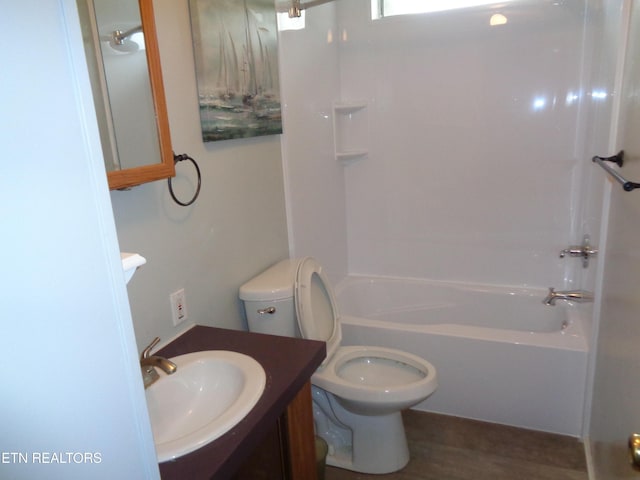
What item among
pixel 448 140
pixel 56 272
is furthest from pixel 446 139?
pixel 56 272

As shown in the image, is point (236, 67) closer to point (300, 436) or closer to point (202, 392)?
point (202, 392)

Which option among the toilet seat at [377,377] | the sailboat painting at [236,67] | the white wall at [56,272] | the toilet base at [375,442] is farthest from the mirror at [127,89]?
the toilet base at [375,442]

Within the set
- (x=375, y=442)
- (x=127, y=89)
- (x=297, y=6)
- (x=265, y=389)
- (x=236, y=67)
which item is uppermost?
(x=297, y=6)

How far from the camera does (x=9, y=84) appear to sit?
0.45 m

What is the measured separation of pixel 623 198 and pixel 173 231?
143 centimetres

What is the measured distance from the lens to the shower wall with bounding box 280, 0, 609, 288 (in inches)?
96.2

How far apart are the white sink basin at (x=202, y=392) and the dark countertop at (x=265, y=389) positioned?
36 millimetres

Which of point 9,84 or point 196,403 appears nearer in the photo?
point 9,84

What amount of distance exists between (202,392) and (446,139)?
2.06 meters

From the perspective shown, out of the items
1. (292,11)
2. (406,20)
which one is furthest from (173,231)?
(406,20)

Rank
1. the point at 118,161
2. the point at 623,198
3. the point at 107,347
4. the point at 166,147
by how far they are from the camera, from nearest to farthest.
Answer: the point at 107,347
the point at 118,161
the point at 166,147
the point at 623,198

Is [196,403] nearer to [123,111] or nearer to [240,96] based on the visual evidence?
[123,111]

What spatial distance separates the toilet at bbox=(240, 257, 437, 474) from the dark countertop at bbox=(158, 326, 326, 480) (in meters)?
0.32

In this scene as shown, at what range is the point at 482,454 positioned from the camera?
2.07 metres
